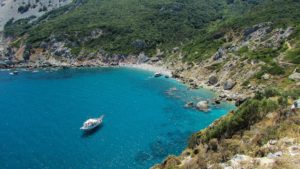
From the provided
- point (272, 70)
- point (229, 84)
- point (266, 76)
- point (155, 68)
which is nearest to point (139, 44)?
point (155, 68)

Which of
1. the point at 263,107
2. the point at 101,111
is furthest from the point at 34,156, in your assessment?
the point at 263,107

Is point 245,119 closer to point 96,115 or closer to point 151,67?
point 96,115

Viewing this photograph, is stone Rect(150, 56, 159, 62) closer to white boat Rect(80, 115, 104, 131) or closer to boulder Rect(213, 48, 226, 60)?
boulder Rect(213, 48, 226, 60)

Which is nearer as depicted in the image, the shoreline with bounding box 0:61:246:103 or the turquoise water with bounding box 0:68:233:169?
the turquoise water with bounding box 0:68:233:169

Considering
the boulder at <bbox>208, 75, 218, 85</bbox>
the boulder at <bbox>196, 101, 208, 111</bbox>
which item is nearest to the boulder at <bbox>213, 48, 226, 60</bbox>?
the boulder at <bbox>208, 75, 218, 85</bbox>

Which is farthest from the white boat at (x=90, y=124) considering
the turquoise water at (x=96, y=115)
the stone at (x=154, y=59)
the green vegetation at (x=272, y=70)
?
the stone at (x=154, y=59)
